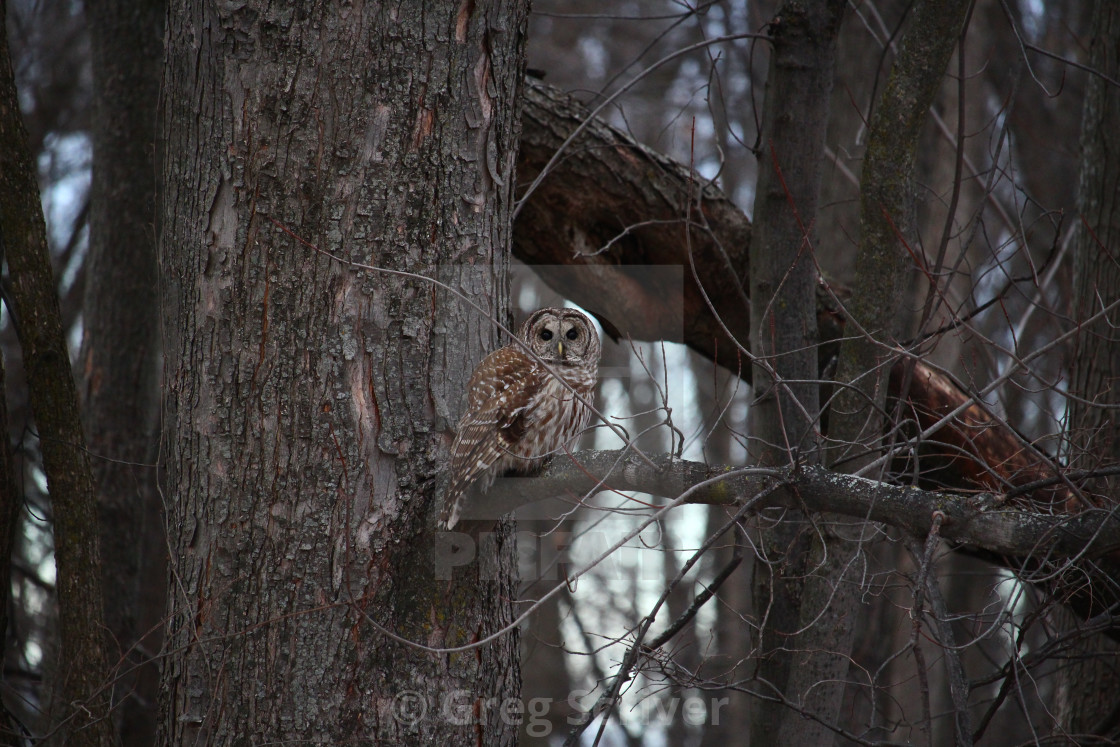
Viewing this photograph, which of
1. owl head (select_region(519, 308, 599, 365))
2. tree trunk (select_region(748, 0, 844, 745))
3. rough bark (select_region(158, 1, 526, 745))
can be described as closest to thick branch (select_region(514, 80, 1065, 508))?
tree trunk (select_region(748, 0, 844, 745))

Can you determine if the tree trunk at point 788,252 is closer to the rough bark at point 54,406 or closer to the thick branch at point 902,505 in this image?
the thick branch at point 902,505

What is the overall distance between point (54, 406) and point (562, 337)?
2.24m

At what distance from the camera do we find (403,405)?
3.02m

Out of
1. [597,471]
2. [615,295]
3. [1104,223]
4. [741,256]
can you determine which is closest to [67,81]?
[615,295]

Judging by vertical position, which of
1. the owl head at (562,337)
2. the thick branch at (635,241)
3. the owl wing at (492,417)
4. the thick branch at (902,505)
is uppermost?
the thick branch at (635,241)

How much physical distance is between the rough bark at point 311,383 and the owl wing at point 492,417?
82 mm

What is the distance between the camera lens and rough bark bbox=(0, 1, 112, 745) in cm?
343

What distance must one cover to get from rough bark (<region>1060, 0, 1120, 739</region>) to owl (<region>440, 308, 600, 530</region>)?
8.21ft

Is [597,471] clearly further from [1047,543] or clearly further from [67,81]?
[67,81]

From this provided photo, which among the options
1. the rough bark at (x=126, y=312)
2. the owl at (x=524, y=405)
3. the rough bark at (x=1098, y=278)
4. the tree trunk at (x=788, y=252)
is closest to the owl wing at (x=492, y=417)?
the owl at (x=524, y=405)

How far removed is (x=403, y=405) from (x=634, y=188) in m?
2.46

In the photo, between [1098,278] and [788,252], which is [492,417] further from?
[1098,278]

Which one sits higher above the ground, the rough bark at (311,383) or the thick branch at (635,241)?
the thick branch at (635,241)

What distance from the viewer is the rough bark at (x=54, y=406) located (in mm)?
3434
